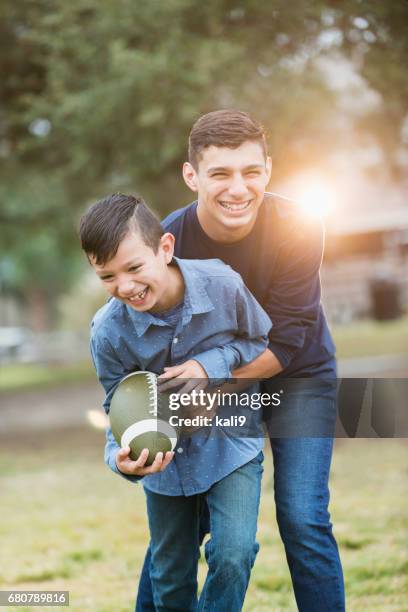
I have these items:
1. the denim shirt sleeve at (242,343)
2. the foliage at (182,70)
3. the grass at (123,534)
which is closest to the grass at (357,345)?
the foliage at (182,70)

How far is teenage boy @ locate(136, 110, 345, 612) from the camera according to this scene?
319 cm

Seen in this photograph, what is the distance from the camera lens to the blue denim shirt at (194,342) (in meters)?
3.06

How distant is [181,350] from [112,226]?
1.61 ft

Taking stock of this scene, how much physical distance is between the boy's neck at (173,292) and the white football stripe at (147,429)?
0.38 meters

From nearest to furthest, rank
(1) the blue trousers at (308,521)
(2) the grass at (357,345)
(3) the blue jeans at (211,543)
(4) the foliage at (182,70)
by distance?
1. (3) the blue jeans at (211,543)
2. (1) the blue trousers at (308,521)
3. (4) the foliage at (182,70)
4. (2) the grass at (357,345)

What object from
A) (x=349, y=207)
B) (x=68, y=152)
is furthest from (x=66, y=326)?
(x=68, y=152)

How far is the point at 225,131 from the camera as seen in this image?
10.3ft

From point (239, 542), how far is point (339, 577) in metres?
0.53

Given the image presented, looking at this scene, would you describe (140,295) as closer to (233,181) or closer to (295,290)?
(233,181)

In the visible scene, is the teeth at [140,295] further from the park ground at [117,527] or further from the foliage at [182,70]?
the foliage at [182,70]

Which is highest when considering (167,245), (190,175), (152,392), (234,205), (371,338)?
(371,338)

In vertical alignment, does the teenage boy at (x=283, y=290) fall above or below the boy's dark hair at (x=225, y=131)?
below

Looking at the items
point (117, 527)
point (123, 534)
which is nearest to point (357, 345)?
point (117, 527)

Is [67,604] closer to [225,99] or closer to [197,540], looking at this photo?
[197,540]
